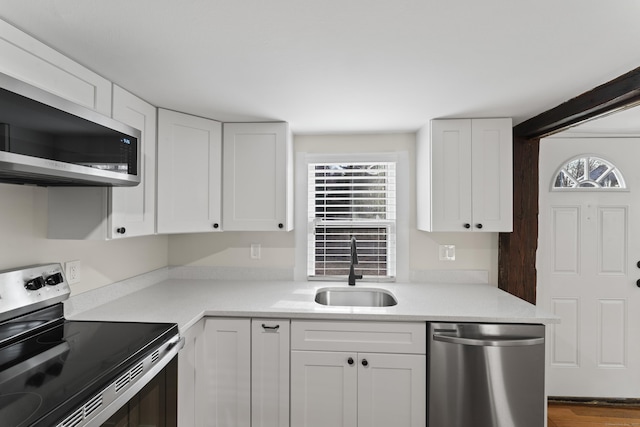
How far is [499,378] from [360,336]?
756mm

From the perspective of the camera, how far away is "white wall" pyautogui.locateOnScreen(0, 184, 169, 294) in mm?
1429

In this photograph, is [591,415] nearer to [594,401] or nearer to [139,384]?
[594,401]

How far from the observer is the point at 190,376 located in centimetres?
178

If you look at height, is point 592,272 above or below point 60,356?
above

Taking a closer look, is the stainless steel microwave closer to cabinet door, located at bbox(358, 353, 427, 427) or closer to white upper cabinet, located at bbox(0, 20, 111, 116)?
white upper cabinet, located at bbox(0, 20, 111, 116)

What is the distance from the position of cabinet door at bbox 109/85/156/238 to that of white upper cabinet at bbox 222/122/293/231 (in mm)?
505

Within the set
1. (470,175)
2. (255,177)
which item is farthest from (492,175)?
(255,177)

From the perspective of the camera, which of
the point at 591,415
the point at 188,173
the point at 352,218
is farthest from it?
the point at 352,218

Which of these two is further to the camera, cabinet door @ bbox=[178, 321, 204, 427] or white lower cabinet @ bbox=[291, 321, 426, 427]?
white lower cabinet @ bbox=[291, 321, 426, 427]

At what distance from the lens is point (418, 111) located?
2109 mm

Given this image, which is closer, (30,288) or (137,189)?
(30,288)

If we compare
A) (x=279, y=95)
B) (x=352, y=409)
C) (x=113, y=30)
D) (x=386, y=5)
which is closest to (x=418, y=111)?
(x=279, y=95)

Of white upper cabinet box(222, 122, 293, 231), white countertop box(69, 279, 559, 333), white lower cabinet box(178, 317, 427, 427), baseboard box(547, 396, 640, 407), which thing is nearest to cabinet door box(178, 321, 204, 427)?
white lower cabinet box(178, 317, 427, 427)

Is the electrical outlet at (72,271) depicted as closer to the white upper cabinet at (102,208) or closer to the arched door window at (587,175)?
the white upper cabinet at (102,208)
